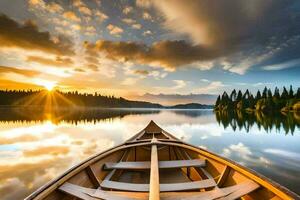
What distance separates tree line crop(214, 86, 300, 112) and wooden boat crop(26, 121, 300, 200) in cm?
7190

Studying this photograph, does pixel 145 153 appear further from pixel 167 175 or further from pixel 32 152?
pixel 32 152

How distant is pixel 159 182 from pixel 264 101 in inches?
3251

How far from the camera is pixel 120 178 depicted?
5945 mm

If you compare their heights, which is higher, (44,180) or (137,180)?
(137,180)

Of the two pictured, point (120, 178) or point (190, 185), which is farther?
point (120, 178)

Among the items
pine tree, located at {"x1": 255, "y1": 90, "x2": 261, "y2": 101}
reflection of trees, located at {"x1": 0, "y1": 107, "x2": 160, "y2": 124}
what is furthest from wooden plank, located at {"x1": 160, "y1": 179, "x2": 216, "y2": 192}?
pine tree, located at {"x1": 255, "y1": 90, "x2": 261, "y2": 101}

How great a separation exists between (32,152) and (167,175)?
375 inches

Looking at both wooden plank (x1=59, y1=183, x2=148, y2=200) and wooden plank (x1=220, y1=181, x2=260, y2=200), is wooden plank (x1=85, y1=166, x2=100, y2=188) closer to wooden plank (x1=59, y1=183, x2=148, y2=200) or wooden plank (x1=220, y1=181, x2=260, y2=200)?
wooden plank (x1=59, y1=183, x2=148, y2=200)

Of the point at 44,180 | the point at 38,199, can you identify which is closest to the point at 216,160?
the point at 38,199

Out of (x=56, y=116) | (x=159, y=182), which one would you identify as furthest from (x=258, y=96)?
(x=159, y=182)

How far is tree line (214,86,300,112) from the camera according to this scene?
72506 mm

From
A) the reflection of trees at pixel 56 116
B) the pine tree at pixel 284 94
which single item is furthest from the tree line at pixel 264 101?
the reflection of trees at pixel 56 116

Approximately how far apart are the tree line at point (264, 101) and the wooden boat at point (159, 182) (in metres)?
71.9

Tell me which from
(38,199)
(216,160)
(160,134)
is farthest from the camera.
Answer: (160,134)
